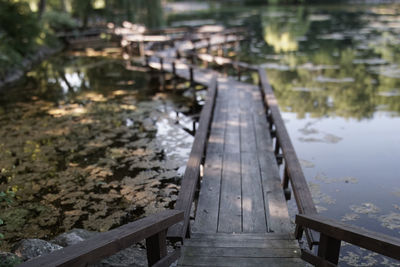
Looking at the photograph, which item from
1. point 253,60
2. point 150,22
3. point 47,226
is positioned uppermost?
point 150,22

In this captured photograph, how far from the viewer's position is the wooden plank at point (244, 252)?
3.55m

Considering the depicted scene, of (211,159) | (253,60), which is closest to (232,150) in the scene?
(211,159)

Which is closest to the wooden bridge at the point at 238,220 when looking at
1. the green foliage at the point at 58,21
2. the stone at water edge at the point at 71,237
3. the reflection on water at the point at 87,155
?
the reflection on water at the point at 87,155

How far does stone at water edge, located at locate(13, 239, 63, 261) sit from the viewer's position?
3.86 meters

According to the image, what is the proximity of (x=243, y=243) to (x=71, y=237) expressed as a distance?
2.13 m

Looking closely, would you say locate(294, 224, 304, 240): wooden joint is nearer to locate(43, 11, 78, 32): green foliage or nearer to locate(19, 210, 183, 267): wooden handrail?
locate(19, 210, 183, 267): wooden handrail

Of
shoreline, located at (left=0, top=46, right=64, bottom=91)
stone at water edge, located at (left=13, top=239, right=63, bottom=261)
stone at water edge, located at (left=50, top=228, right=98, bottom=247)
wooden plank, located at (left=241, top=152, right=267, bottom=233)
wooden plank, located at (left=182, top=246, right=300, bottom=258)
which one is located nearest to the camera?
wooden plank, located at (left=182, top=246, right=300, bottom=258)

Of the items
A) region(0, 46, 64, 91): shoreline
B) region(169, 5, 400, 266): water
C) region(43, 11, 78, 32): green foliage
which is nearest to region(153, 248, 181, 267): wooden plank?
region(169, 5, 400, 266): water

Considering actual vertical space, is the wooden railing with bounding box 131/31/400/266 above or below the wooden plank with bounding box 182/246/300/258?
above

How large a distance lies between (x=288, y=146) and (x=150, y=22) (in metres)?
20.8

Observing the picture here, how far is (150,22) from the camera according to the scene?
956 inches

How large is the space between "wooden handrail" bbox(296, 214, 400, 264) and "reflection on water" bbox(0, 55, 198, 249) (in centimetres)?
288

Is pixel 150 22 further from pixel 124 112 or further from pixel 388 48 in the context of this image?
pixel 124 112

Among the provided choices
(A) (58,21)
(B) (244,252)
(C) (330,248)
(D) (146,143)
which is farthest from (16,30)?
(C) (330,248)
